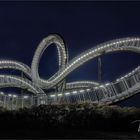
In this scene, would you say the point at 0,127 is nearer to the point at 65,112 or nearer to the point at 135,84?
the point at 65,112

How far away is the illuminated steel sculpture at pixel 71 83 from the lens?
4022 cm

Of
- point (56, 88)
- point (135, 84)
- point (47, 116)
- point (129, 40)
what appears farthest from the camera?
point (56, 88)

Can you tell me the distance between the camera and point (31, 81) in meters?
56.3

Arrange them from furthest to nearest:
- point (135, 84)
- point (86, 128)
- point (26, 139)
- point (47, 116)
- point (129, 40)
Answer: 1. point (129, 40)
2. point (135, 84)
3. point (47, 116)
4. point (86, 128)
5. point (26, 139)

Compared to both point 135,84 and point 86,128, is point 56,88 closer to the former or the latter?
point 135,84

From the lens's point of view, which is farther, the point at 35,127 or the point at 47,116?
the point at 47,116

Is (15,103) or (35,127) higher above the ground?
(15,103)

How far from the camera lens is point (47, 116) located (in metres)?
31.0

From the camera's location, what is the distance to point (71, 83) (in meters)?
61.7

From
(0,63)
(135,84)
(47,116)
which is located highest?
(0,63)

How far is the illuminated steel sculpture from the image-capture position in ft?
132

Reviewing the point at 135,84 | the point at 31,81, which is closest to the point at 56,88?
the point at 31,81

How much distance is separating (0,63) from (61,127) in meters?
29.9

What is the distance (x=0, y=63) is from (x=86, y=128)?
31.0 metres
